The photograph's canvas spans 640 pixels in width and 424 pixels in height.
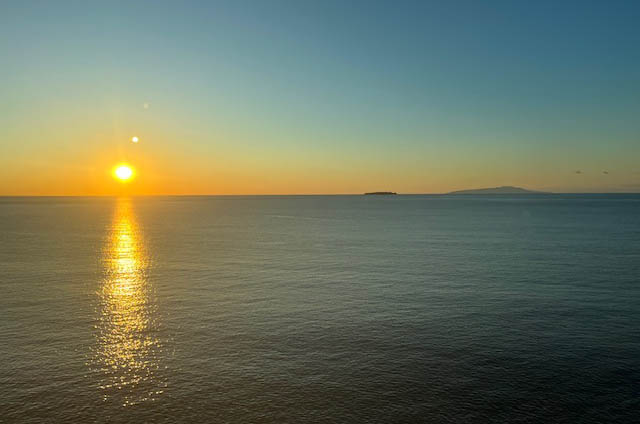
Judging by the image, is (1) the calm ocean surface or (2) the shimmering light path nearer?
(1) the calm ocean surface

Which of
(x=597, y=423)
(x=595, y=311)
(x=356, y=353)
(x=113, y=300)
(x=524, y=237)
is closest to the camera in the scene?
(x=597, y=423)

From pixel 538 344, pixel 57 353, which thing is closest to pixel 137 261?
pixel 57 353

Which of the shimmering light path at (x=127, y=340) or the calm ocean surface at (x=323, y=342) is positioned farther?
the shimmering light path at (x=127, y=340)

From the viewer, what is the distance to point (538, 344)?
37.4 meters

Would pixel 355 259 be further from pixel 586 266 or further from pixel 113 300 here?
pixel 113 300

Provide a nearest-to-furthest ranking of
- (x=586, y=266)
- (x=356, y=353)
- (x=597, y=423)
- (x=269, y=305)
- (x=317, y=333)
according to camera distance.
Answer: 1. (x=597, y=423)
2. (x=356, y=353)
3. (x=317, y=333)
4. (x=269, y=305)
5. (x=586, y=266)

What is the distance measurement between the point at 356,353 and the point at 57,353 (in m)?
22.4

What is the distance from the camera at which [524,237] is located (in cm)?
12038

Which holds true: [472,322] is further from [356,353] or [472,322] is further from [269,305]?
[269,305]

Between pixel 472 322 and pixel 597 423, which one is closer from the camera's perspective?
pixel 597 423

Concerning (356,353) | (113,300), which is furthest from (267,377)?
(113,300)

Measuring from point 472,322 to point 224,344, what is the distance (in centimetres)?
2195

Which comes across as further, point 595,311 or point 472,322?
point 595,311

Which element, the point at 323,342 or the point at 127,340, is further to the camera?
the point at 127,340
